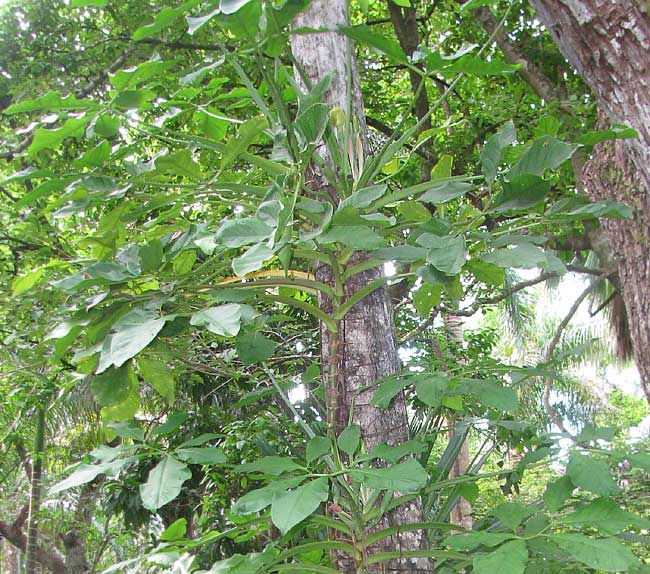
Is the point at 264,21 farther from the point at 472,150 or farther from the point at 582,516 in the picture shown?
the point at 472,150

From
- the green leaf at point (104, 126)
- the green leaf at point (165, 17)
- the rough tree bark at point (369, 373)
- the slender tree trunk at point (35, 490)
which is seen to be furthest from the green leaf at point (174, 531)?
the slender tree trunk at point (35, 490)

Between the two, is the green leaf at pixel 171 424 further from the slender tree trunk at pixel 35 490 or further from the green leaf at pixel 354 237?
the slender tree trunk at pixel 35 490

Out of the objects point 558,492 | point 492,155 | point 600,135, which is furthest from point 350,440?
point 600,135

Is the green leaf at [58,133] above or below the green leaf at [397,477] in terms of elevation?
above

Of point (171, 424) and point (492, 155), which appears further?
point (171, 424)

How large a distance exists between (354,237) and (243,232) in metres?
0.11

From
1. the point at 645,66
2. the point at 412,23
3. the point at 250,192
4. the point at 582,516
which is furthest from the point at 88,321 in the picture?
the point at 412,23

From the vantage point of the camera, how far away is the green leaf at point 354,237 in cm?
66

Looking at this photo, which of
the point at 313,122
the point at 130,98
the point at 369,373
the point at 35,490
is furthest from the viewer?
the point at 35,490

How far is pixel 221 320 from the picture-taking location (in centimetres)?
68

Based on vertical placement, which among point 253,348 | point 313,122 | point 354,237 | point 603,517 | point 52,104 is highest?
point 52,104

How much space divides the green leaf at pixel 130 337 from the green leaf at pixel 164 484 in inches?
6.5

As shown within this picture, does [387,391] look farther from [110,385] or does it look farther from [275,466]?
[110,385]

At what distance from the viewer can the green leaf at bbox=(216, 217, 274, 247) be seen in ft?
2.17
